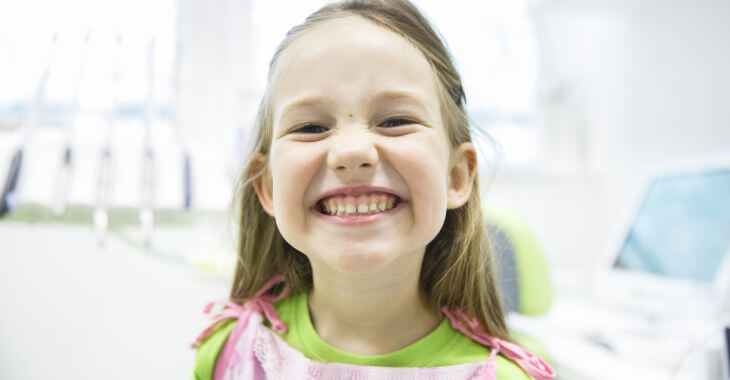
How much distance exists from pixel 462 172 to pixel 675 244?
70 centimetres

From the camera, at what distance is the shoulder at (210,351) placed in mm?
518

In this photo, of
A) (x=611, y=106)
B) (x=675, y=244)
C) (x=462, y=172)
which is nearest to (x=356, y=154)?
(x=462, y=172)

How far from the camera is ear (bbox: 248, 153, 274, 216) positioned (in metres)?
0.55

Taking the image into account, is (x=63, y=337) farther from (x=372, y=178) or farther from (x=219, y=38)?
(x=219, y=38)

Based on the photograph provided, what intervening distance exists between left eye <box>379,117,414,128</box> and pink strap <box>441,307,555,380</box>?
0.76ft

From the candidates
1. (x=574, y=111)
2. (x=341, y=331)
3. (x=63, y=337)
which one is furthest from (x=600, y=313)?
(x=63, y=337)

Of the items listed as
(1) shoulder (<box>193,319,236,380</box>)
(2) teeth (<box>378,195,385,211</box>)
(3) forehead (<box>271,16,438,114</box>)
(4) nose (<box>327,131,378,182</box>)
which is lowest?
(1) shoulder (<box>193,319,236,380</box>)

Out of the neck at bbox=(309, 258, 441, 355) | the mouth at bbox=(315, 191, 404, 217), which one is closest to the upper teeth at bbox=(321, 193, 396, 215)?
the mouth at bbox=(315, 191, 404, 217)

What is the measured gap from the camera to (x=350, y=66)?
446 millimetres

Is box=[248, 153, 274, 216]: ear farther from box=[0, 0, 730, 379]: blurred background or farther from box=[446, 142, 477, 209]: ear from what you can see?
box=[446, 142, 477, 209]: ear

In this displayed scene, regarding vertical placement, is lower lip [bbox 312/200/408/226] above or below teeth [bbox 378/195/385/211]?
below

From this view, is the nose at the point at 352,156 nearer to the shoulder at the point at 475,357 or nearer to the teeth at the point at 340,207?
the teeth at the point at 340,207

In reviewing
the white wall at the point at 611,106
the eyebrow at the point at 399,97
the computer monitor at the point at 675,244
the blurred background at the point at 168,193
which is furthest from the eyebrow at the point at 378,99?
the white wall at the point at 611,106

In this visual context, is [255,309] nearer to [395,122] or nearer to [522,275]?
[395,122]
